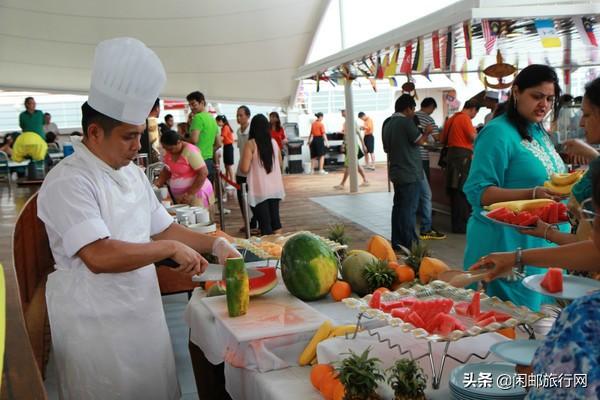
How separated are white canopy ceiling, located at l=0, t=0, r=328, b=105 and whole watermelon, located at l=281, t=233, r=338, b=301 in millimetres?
10105

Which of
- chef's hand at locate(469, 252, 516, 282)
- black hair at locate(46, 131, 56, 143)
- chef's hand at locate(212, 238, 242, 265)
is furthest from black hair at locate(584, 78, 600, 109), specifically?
black hair at locate(46, 131, 56, 143)

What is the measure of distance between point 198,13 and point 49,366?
31.2ft

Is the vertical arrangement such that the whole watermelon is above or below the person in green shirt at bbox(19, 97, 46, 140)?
below

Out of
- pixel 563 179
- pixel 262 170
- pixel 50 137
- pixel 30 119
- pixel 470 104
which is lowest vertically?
pixel 262 170

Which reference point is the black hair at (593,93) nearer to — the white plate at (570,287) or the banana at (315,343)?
the white plate at (570,287)

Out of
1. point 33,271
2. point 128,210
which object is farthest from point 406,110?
point 128,210

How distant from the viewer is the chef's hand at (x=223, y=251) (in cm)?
223

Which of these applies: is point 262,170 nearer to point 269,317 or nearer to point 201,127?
point 201,127

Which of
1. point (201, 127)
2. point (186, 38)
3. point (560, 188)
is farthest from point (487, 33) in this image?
point (186, 38)

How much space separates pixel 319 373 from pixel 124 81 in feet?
3.67

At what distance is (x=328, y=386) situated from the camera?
1.50m

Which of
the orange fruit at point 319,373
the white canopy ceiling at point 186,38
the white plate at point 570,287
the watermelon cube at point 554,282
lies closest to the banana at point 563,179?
the white plate at point 570,287

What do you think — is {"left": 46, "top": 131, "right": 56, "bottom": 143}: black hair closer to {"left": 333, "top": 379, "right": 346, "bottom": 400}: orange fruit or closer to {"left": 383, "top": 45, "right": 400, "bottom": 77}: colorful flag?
{"left": 383, "top": 45, "right": 400, "bottom": 77}: colorful flag

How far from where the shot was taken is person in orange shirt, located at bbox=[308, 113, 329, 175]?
54.7 ft
